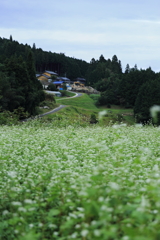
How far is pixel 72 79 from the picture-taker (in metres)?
164

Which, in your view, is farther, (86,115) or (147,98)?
(147,98)

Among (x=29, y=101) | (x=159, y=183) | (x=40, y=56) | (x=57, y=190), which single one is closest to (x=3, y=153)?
(x=57, y=190)

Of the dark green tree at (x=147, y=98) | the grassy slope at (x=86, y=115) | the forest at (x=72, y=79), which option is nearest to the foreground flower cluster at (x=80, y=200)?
the grassy slope at (x=86, y=115)

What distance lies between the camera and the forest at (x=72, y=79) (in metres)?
42.0

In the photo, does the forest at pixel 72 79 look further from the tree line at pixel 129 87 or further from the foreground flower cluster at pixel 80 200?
the foreground flower cluster at pixel 80 200

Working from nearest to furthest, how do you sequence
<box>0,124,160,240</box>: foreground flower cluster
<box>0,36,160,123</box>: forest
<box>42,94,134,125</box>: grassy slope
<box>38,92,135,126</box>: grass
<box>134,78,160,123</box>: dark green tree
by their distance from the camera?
<box>0,124,160,240</box>: foreground flower cluster → <box>38,92,135,126</box>: grass → <box>42,94,134,125</box>: grassy slope → <box>0,36,160,123</box>: forest → <box>134,78,160,123</box>: dark green tree

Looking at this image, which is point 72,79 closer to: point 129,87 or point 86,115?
point 129,87

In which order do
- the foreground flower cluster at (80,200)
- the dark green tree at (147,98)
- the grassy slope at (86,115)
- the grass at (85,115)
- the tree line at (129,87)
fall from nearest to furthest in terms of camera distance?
the foreground flower cluster at (80,200) < the grass at (85,115) < the grassy slope at (86,115) < the dark green tree at (147,98) < the tree line at (129,87)

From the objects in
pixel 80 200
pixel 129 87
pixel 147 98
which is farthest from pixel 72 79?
pixel 80 200

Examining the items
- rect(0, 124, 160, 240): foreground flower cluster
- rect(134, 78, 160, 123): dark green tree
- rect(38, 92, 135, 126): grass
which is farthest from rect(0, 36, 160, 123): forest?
rect(0, 124, 160, 240): foreground flower cluster

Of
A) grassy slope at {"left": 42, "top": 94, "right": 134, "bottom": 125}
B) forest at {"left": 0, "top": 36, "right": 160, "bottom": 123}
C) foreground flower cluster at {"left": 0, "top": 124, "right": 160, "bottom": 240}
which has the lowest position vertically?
grassy slope at {"left": 42, "top": 94, "right": 134, "bottom": 125}

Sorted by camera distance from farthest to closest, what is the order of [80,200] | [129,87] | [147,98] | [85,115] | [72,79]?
1. [72,79]
2. [129,87]
3. [147,98]
4. [85,115]
5. [80,200]

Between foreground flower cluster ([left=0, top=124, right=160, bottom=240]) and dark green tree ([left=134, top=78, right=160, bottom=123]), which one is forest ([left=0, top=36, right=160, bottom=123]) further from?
foreground flower cluster ([left=0, top=124, right=160, bottom=240])

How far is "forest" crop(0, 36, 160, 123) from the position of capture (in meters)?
42.0
